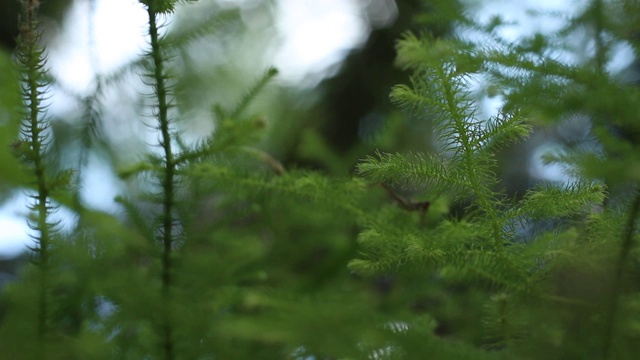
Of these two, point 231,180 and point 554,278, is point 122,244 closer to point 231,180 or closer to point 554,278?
point 231,180

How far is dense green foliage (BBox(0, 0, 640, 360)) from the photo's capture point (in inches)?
13.9

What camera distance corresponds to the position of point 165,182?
1.61 ft

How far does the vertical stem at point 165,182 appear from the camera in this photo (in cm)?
46

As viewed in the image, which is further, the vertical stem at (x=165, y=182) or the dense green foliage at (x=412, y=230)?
the vertical stem at (x=165, y=182)

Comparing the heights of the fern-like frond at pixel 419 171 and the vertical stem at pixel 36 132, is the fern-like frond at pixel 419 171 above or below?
below

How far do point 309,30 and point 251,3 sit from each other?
17 centimetres

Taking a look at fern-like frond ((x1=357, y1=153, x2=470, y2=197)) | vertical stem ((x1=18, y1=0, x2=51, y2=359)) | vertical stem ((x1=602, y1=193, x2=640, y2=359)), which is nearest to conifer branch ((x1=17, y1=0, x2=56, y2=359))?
vertical stem ((x1=18, y1=0, x2=51, y2=359))

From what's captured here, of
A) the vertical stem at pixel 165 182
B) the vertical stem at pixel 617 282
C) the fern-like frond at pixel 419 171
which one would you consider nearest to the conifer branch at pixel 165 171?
the vertical stem at pixel 165 182

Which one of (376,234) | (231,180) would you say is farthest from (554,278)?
(231,180)

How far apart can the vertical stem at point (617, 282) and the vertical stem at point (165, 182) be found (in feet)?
0.95

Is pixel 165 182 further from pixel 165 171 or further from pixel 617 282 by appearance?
pixel 617 282

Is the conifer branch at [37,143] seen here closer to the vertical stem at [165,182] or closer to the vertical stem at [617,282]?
the vertical stem at [165,182]

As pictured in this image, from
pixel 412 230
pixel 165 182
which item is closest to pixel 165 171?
pixel 165 182

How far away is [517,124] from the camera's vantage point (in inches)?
16.6
